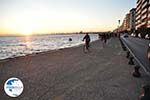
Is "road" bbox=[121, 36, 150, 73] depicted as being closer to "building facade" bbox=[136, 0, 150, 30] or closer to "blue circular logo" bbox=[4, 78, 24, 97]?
"blue circular logo" bbox=[4, 78, 24, 97]

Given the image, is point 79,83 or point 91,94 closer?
point 91,94

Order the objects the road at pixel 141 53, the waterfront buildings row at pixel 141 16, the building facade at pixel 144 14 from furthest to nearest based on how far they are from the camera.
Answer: the building facade at pixel 144 14 → the waterfront buildings row at pixel 141 16 → the road at pixel 141 53

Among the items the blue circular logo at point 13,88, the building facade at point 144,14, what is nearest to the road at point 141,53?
the blue circular logo at point 13,88

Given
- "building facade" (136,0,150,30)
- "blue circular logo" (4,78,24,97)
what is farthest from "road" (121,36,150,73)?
"building facade" (136,0,150,30)

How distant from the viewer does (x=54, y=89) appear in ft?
22.3

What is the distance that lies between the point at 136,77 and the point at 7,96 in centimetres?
506

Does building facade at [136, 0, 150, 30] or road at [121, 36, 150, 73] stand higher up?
building facade at [136, 0, 150, 30]

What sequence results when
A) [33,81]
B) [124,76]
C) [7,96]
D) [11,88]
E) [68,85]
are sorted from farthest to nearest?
[124,76] < [33,81] < [68,85] < [7,96] < [11,88]

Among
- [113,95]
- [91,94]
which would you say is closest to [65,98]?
[91,94]

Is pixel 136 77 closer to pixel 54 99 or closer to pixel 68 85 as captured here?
pixel 68 85

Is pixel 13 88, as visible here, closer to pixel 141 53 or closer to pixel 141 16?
pixel 141 53

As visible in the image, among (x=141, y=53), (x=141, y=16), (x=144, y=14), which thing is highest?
(x=144, y=14)

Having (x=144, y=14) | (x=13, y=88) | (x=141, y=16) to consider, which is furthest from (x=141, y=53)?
(x=141, y=16)

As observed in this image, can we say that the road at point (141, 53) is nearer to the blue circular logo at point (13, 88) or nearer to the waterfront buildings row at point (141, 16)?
the blue circular logo at point (13, 88)
